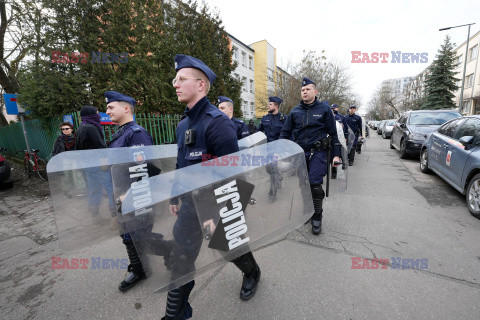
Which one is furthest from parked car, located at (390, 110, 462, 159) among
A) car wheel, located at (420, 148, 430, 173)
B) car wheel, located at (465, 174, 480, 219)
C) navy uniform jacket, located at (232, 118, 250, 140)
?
navy uniform jacket, located at (232, 118, 250, 140)

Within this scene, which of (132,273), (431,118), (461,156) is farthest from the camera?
(431,118)

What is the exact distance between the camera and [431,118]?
7.66 meters

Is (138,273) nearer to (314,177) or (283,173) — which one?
(283,173)

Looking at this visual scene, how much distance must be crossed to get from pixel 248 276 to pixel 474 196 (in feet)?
12.9

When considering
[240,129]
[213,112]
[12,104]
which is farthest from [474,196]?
[12,104]

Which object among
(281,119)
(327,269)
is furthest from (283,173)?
(281,119)

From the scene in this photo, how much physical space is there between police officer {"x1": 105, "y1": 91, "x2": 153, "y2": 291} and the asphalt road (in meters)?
0.12

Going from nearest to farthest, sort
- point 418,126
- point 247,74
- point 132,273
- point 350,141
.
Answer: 1. point 132,273
2. point 350,141
3. point 418,126
4. point 247,74

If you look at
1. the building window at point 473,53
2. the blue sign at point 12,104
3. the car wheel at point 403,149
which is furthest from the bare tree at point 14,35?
the building window at point 473,53

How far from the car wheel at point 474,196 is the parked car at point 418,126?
4267mm

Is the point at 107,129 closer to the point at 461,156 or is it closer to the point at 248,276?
the point at 248,276

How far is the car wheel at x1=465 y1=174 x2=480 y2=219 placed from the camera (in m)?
3.41

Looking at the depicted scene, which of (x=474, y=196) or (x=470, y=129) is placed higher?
(x=470, y=129)

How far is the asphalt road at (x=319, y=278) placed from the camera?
6.09ft
